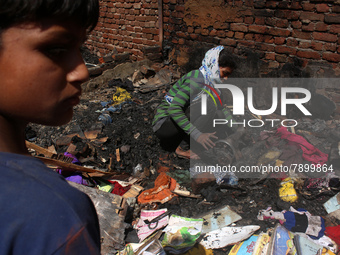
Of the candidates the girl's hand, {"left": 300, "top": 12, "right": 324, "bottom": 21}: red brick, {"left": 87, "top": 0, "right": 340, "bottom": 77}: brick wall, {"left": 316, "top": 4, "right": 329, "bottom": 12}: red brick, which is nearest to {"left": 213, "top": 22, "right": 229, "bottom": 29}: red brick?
{"left": 87, "top": 0, "right": 340, "bottom": 77}: brick wall

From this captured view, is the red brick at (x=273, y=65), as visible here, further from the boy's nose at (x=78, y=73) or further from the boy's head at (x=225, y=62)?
the boy's nose at (x=78, y=73)

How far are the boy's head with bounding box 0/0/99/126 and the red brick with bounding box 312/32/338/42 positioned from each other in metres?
4.45

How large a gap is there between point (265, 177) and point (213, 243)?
1.27 meters

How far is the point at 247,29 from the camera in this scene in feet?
15.8

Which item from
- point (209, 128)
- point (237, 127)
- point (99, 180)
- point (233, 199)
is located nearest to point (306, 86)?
point (237, 127)

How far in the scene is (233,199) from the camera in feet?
10.4

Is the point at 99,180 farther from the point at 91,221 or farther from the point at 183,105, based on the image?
the point at 91,221

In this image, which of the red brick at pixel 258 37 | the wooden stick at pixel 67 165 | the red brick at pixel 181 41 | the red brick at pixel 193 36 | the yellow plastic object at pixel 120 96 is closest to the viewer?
the wooden stick at pixel 67 165

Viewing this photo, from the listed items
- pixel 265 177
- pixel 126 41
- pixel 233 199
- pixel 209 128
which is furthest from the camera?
pixel 126 41

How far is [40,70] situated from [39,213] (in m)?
0.29

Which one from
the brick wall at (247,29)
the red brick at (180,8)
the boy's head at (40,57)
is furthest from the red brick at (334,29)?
the boy's head at (40,57)

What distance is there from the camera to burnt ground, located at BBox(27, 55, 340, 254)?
10.2 feet

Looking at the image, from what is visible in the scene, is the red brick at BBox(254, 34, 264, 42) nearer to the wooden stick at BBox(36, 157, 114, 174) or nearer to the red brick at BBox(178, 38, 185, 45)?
the red brick at BBox(178, 38, 185, 45)

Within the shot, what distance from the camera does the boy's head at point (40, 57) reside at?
52 centimetres
